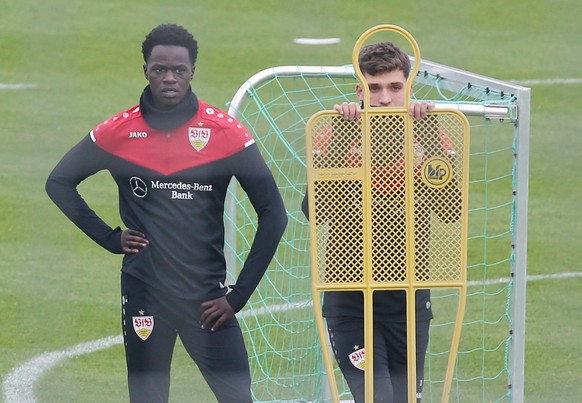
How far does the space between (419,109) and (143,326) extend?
978 millimetres

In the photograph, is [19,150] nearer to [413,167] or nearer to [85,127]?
[85,127]

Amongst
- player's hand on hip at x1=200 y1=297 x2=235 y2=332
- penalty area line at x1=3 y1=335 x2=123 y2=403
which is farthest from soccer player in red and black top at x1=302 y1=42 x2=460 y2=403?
penalty area line at x1=3 y1=335 x2=123 y2=403

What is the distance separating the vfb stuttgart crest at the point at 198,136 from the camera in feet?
10.2

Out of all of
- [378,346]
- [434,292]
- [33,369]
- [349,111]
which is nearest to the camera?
[349,111]

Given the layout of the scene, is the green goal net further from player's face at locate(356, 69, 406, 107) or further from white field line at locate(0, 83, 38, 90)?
white field line at locate(0, 83, 38, 90)

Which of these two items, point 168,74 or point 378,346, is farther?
point 378,346

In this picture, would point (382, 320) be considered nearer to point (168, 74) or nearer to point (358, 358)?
point (358, 358)

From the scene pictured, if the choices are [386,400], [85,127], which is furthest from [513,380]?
[85,127]

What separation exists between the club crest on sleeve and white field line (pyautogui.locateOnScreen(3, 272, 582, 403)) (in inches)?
49.0

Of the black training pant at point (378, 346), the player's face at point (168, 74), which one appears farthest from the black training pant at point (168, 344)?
the player's face at point (168, 74)

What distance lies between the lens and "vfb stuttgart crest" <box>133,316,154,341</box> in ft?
10.4

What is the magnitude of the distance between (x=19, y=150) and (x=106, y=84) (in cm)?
215

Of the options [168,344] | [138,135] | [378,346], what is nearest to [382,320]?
[378,346]

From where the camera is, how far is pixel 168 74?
3.09m
